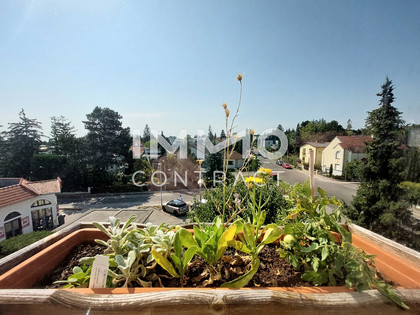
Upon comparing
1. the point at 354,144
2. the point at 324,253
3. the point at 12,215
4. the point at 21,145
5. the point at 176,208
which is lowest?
the point at 176,208

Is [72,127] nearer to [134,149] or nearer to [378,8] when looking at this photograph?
[134,149]

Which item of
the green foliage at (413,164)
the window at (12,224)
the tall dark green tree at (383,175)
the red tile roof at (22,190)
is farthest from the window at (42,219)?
the tall dark green tree at (383,175)

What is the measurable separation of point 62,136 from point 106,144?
1205 millimetres

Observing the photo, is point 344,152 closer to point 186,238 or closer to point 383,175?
point 383,175

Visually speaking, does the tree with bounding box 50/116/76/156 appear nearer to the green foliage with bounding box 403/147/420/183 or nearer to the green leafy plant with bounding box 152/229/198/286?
the green leafy plant with bounding box 152/229/198/286

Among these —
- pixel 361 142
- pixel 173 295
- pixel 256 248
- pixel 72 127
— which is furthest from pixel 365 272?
pixel 72 127

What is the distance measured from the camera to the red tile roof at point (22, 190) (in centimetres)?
216

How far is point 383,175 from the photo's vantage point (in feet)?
7.83

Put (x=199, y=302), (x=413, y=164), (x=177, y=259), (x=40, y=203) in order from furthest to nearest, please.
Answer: (x=40, y=203) → (x=413, y=164) → (x=177, y=259) → (x=199, y=302)

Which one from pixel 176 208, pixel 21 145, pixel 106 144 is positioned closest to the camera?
pixel 21 145

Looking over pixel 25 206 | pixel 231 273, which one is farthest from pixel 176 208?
pixel 231 273

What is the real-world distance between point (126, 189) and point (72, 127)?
2.74 meters

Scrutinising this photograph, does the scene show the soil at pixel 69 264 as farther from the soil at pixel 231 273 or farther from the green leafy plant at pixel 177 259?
the green leafy plant at pixel 177 259

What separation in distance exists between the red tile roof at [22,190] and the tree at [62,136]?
1635 millimetres
